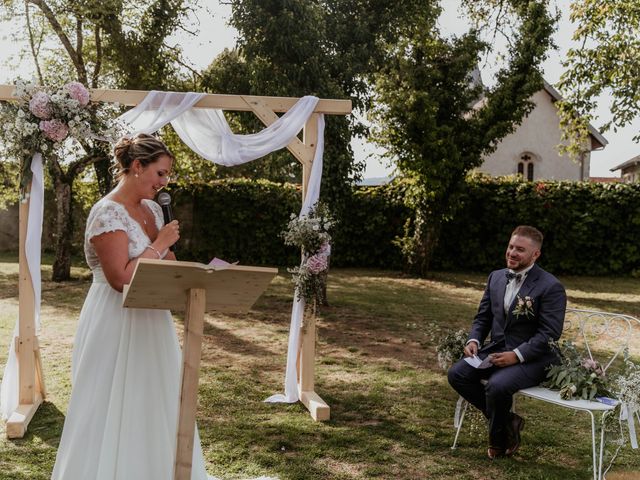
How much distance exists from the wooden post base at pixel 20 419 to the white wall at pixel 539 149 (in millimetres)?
25890

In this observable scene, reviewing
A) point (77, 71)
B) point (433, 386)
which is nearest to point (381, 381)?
point (433, 386)

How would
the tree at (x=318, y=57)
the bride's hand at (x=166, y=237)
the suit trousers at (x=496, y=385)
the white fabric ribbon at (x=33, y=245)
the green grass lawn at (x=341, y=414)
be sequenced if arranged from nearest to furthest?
1. the bride's hand at (x=166, y=237)
2. the suit trousers at (x=496, y=385)
3. the green grass lawn at (x=341, y=414)
4. the white fabric ribbon at (x=33, y=245)
5. the tree at (x=318, y=57)

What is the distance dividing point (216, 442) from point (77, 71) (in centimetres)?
1012

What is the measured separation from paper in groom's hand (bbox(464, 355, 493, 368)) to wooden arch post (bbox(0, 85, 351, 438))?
4.74 feet

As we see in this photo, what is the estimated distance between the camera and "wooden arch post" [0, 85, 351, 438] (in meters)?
A: 5.59

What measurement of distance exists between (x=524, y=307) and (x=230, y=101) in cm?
320

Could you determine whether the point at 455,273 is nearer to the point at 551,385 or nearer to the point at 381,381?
the point at 381,381

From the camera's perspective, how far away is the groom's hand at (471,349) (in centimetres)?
485

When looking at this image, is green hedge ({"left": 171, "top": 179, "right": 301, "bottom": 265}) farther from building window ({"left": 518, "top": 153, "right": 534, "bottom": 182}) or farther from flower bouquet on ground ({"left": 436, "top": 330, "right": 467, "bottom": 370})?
building window ({"left": 518, "top": 153, "right": 534, "bottom": 182})

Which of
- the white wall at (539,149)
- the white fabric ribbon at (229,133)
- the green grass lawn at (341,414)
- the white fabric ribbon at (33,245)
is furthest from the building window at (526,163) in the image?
the white fabric ribbon at (33,245)

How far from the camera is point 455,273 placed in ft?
54.8

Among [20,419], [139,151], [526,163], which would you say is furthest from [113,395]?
[526,163]

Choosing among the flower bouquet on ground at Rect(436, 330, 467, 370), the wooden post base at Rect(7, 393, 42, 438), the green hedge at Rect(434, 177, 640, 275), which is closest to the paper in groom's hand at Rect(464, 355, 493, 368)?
the flower bouquet on ground at Rect(436, 330, 467, 370)

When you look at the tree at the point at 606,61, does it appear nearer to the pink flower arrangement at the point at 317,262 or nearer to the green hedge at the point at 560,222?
the green hedge at the point at 560,222
